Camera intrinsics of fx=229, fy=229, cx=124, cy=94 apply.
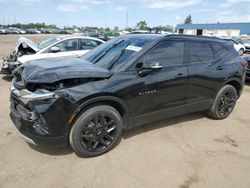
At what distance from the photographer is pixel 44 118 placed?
2.91 m

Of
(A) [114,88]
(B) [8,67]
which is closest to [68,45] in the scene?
(B) [8,67]

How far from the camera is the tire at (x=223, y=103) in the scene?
15.6 ft

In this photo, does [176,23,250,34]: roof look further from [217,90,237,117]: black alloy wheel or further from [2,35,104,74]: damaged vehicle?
[217,90,237,117]: black alloy wheel

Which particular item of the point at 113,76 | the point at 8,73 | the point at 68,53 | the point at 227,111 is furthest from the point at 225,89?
the point at 8,73

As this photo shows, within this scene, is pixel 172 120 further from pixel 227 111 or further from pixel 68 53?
pixel 68 53

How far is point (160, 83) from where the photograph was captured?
3.71 metres

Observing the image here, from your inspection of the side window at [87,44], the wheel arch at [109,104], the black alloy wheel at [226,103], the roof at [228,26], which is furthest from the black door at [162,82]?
the roof at [228,26]

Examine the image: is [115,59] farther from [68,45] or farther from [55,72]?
[68,45]

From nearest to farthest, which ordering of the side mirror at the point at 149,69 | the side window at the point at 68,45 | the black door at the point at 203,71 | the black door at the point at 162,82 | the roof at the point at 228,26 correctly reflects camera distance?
the side mirror at the point at 149,69, the black door at the point at 162,82, the black door at the point at 203,71, the side window at the point at 68,45, the roof at the point at 228,26

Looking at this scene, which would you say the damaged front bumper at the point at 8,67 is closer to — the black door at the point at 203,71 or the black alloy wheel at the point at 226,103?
the black door at the point at 203,71

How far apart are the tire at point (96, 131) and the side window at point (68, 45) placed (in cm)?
518

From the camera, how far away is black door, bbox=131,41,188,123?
357 cm

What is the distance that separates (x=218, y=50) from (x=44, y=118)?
361 centimetres

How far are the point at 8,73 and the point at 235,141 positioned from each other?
7.08m
